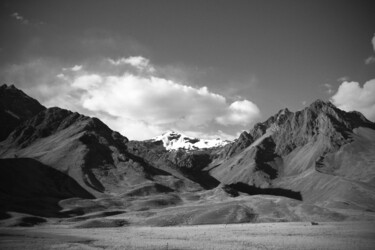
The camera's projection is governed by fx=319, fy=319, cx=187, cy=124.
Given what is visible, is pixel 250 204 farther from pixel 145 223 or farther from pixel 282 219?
pixel 145 223

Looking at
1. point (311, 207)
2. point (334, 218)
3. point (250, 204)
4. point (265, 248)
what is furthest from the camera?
point (250, 204)

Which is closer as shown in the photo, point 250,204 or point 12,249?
point 12,249

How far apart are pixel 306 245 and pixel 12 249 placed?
4646cm

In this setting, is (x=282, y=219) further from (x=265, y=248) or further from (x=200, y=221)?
(x=265, y=248)

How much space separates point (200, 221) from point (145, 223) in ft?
78.6

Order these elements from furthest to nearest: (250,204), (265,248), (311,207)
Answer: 1. (250,204)
2. (311,207)
3. (265,248)

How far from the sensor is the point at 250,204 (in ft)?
582

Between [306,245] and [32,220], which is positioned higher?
[306,245]

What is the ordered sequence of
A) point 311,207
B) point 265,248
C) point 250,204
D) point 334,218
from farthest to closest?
point 250,204 < point 311,207 < point 334,218 < point 265,248

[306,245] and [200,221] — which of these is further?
[200,221]

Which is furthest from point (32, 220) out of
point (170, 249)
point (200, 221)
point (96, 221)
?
point (170, 249)

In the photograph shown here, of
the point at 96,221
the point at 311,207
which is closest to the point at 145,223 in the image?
the point at 96,221

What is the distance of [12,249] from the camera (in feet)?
164

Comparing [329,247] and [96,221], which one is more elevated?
[329,247]
